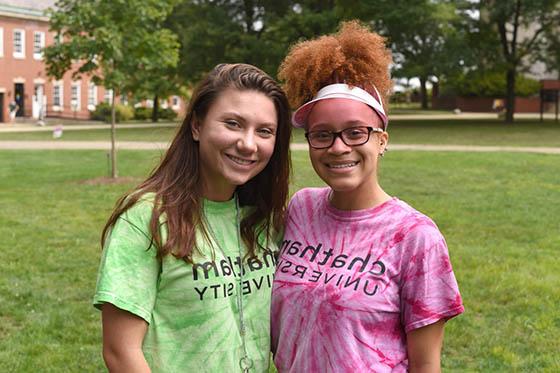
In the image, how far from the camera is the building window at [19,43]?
44094mm

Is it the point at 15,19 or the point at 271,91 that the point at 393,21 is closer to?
the point at 15,19

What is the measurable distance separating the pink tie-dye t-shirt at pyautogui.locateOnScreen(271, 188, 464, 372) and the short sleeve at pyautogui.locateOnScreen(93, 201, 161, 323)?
16.5 inches

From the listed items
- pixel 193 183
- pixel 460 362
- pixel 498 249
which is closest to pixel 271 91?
pixel 193 183

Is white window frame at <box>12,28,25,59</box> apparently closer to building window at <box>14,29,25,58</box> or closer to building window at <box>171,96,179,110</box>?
building window at <box>14,29,25,58</box>

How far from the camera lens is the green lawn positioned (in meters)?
5.07

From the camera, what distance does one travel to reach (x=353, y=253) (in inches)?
83.5

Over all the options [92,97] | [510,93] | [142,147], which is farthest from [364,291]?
[92,97]

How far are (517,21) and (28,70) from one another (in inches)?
1112

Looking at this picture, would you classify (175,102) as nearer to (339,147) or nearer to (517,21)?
(517,21)

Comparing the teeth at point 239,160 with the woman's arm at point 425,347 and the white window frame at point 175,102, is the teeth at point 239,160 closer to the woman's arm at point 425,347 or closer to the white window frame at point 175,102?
the woman's arm at point 425,347

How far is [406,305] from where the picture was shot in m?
2.05

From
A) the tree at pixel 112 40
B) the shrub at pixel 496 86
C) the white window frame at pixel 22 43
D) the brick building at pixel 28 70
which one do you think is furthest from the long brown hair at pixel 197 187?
the shrub at pixel 496 86

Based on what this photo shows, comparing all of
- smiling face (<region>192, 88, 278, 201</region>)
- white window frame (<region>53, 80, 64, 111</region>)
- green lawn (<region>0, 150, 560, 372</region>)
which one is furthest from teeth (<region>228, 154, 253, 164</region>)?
white window frame (<region>53, 80, 64, 111</region>)

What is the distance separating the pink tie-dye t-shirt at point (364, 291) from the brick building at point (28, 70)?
1653 inches
